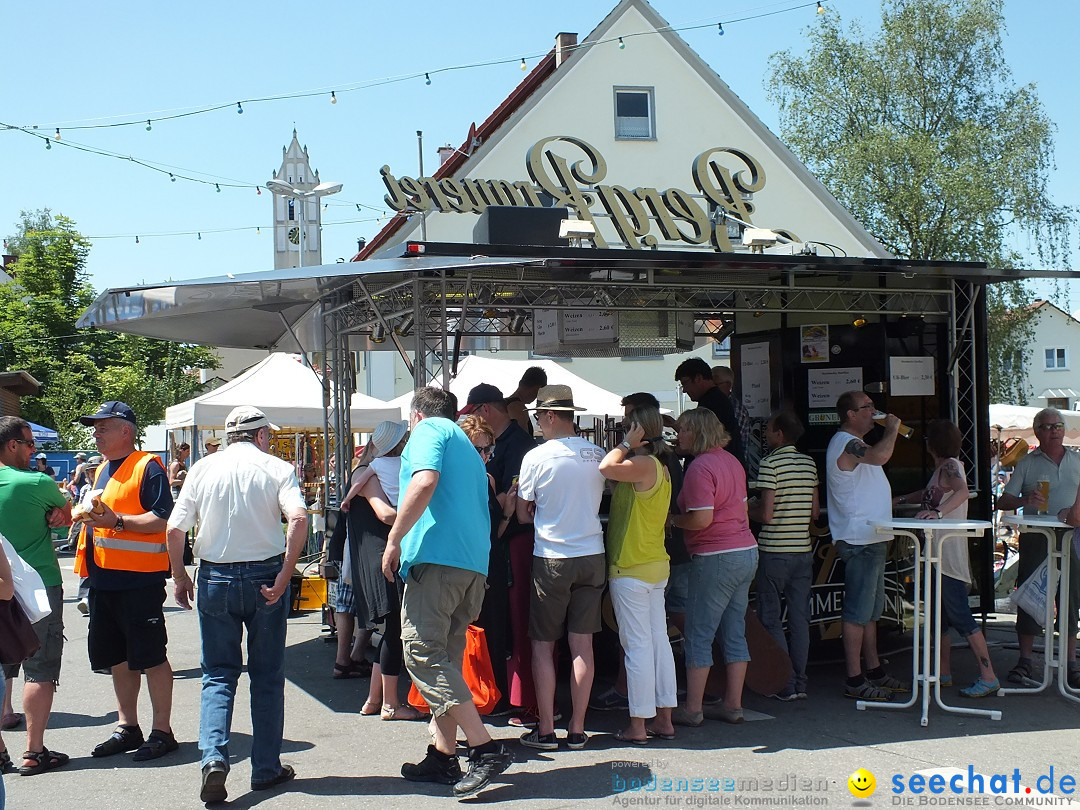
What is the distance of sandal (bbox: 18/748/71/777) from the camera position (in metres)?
5.44

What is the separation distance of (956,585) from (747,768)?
2.26 meters

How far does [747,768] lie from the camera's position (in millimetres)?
5312

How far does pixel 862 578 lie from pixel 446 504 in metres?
2.94

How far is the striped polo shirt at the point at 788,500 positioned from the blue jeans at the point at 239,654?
9.90ft

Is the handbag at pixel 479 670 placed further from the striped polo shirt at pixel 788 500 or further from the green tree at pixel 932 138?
the green tree at pixel 932 138

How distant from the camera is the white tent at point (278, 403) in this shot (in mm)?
14961

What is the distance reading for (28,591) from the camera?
14.5 feet

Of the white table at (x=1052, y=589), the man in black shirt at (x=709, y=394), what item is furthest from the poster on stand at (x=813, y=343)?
the white table at (x=1052, y=589)

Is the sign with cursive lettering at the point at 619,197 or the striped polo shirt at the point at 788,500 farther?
the sign with cursive lettering at the point at 619,197

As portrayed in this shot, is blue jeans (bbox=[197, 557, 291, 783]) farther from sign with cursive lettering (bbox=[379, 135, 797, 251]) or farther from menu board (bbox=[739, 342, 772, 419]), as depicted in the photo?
menu board (bbox=[739, 342, 772, 419])

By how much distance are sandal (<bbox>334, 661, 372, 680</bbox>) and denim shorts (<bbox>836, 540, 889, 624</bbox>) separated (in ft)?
10.7

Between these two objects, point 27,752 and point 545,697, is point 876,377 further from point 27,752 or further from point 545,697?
point 27,752

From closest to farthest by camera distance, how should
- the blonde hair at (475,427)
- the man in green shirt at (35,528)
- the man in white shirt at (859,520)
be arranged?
the man in green shirt at (35,528) < the blonde hair at (475,427) < the man in white shirt at (859,520)

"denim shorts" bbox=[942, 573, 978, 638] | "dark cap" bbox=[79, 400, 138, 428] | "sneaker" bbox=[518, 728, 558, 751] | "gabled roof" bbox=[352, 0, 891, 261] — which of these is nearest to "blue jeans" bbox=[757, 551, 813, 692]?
"denim shorts" bbox=[942, 573, 978, 638]
